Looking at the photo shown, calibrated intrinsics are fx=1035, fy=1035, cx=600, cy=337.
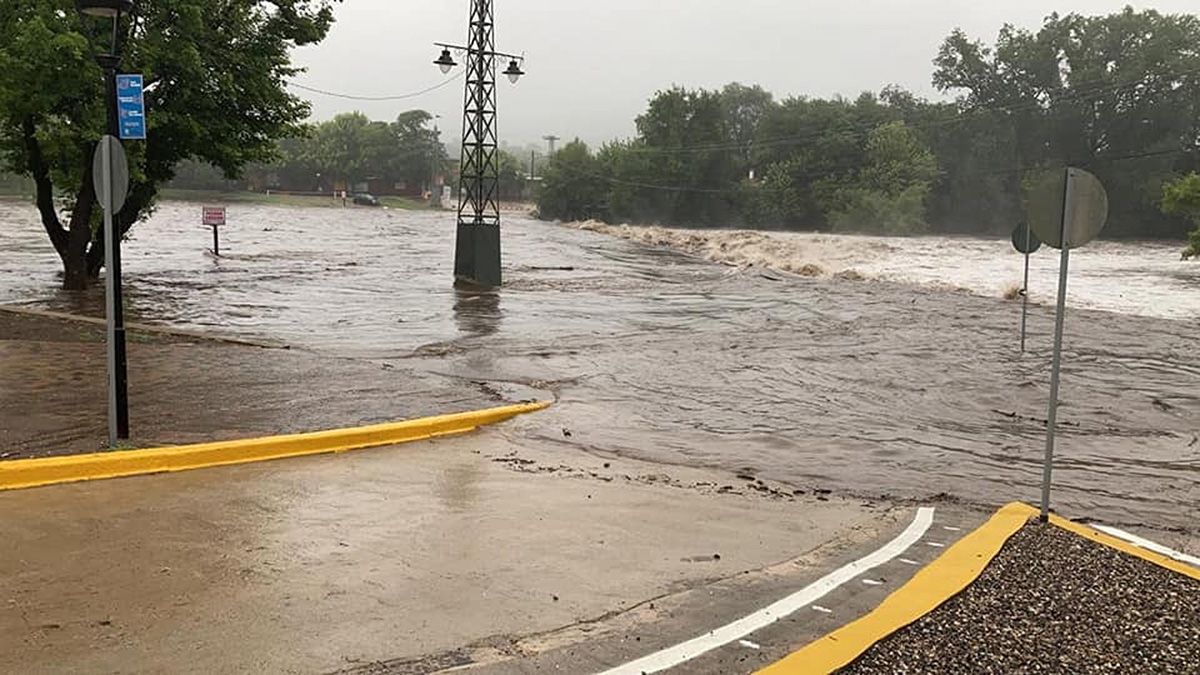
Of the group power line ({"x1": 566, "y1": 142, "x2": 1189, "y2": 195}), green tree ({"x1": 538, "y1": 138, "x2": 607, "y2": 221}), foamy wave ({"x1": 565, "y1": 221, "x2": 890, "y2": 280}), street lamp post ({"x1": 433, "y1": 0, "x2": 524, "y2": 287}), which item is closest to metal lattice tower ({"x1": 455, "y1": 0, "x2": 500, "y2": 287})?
street lamp post ({"x1": 433, "y1": 0, "x2": 524, "y2": 287})

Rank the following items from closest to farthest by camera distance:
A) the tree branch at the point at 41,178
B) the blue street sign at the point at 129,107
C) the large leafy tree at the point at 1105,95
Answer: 1. the blue street sign at the point at 129,107
2. the tree branch at the point at 41,178
3. the large leafy tree at the point at 1105,95

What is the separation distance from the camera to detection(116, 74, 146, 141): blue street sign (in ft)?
25.9

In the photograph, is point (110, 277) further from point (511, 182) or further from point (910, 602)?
point (511, 182)

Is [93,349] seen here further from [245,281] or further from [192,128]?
[245,281]

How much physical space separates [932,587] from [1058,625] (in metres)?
0.68

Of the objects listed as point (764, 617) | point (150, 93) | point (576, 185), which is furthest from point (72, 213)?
point (576, 185)

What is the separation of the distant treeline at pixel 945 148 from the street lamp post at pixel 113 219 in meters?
76.4

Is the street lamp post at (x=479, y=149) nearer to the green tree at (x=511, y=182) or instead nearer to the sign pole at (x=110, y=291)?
the sign pole at (x=110, y=291)

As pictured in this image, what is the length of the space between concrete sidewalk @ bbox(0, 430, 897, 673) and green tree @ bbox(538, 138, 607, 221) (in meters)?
112

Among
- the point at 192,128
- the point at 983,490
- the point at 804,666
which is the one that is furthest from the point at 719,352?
the point at 804,666

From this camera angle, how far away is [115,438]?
770 cm

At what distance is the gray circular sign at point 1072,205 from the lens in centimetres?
661

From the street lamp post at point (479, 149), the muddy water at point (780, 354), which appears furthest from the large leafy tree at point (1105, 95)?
the street lamp post at point (479, 149)

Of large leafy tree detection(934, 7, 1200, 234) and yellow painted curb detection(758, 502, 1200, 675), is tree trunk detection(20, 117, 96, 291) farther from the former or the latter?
large leafy tree detection(934, 7, 1200, 234)
